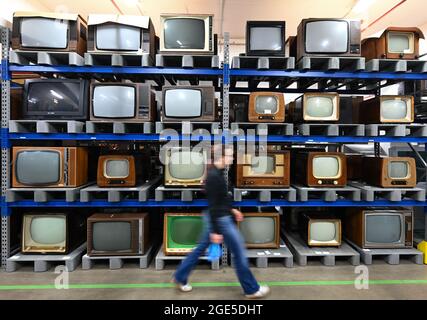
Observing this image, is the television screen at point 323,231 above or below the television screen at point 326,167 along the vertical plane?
below

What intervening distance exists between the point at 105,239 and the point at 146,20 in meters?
3.26

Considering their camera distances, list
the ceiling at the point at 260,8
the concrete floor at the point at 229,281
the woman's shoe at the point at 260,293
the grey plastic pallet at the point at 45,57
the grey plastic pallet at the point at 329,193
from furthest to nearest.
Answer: the ceiling at the point at 260,8
the grey plastic pallet at the point at 329,193
the grey plastic pallet at the point at 45,57
the concrete floor at the point at 229,281
the woman's shoe at the point at 260,293

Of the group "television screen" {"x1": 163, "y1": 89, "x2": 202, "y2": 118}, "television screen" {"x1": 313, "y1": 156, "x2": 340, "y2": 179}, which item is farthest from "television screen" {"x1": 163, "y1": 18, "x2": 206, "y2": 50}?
"television screen" {"x1": 313, "y1": 156, "x2": 340, "y2": 179}

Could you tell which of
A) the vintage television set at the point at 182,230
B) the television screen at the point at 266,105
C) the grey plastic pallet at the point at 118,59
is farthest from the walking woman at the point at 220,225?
the grey plastic pallet at the point at 118,59

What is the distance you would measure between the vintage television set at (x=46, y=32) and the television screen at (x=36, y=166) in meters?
1.53

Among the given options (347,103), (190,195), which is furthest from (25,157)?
(347,103)

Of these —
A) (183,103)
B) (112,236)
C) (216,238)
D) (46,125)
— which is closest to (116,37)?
(183,103)

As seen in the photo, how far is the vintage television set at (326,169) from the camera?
13.2 ft

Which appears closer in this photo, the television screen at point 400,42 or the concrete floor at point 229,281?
the concrete floor at point 229,281

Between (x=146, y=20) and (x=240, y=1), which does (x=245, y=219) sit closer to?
(x=146, y=20)

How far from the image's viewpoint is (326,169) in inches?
159

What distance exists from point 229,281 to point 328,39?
3.80 metres

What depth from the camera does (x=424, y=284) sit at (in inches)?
138

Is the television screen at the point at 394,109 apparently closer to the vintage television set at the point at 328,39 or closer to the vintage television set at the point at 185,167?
the vintage television set at the point at 328,39
